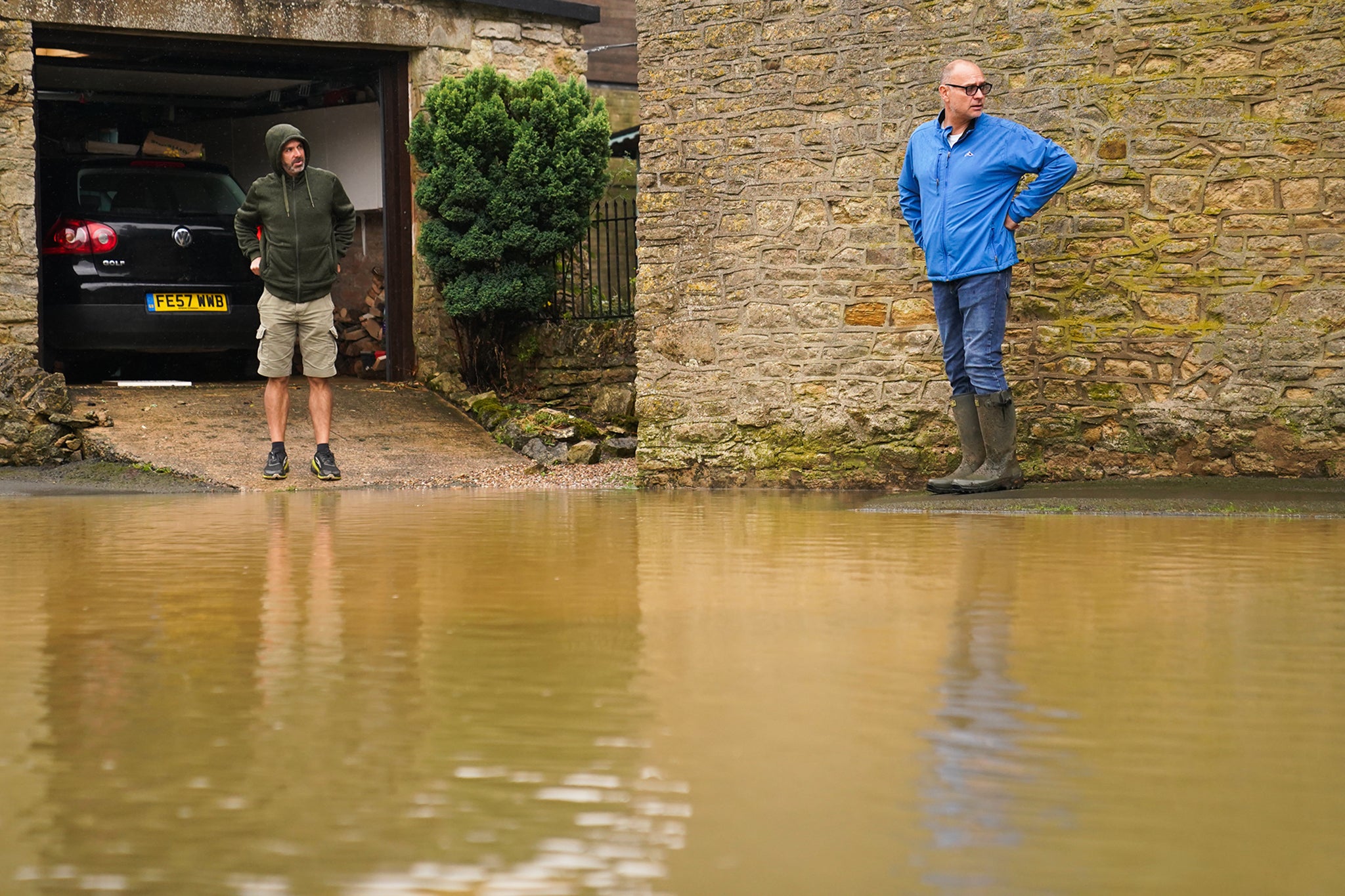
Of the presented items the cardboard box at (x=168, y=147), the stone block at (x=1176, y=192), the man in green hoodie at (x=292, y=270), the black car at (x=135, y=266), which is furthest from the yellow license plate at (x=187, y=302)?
the stone block at (x=1176, y=192)

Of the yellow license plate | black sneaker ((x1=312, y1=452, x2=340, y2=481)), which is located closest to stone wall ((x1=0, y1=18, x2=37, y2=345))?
the yellow license plate

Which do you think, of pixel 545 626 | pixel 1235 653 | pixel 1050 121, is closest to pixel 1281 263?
pixel 1050 121

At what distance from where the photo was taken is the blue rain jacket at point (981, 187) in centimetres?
709

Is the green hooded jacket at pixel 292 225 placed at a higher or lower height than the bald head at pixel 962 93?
lower

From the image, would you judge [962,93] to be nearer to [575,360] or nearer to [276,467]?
[276,467]

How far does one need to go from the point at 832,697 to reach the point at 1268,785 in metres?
0.87

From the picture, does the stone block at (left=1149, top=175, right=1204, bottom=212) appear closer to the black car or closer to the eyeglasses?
the eyeglasses

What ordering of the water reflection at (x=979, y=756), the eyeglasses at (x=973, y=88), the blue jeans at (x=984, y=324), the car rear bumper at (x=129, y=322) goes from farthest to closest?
the car rear bumper at (x=129, y=322)
the blue jeans at (x=984, y=324)
the eyeglasses at (x=973, y=88)
the water reflection at (x=979, y=756)

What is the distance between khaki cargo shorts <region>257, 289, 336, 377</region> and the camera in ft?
29.7

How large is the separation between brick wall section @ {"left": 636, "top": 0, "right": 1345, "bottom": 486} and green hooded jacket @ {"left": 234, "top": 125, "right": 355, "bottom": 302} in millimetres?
1881

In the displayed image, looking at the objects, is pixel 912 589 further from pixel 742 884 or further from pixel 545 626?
pixel 742 884

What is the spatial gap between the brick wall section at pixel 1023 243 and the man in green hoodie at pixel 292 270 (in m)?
1.86

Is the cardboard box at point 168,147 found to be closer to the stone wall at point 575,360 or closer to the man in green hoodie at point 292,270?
the stone wall at point 575,360

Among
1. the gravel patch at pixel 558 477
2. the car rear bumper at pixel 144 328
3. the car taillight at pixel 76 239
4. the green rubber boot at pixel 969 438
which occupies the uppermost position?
the car taillight at pixel 76 239
